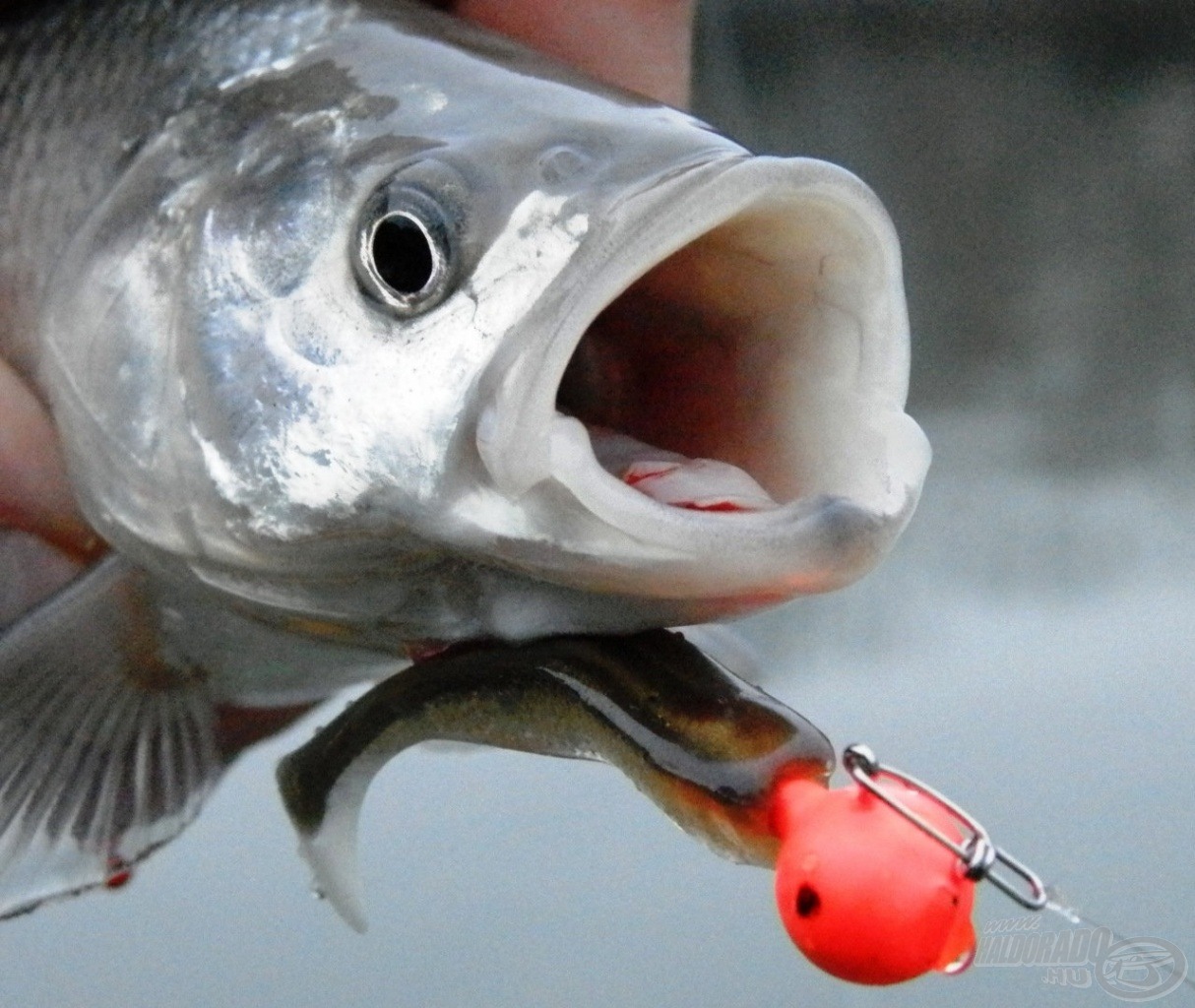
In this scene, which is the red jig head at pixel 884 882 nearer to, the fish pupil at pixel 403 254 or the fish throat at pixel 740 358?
the fish throat at pixel 740 358

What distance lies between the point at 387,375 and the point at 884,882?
37 centimetres

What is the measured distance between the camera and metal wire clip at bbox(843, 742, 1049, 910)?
2.04 feet

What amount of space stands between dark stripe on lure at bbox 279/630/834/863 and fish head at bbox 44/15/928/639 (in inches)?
1.0

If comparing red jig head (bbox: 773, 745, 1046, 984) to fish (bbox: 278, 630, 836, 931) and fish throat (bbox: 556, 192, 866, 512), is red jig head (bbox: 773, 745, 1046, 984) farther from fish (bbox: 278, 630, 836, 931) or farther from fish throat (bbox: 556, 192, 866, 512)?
fish throat (bbox: 556, 192, 866, 512)

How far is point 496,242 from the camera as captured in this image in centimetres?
81

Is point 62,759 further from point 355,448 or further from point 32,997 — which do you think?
point 355,448

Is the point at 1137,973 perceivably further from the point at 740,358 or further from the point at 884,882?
the point at 740,358

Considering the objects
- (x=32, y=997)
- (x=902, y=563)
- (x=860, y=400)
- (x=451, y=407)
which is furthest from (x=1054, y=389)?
(x=32, y=997)

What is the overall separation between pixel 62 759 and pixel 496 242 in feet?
1.61

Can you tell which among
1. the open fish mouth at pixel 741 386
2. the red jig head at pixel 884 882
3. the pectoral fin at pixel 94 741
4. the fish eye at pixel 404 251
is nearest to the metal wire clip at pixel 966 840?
the red jig head at pixel 884 882

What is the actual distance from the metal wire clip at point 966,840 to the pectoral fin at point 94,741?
469 mm

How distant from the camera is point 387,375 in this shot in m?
0.83

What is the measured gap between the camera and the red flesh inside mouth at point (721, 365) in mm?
829


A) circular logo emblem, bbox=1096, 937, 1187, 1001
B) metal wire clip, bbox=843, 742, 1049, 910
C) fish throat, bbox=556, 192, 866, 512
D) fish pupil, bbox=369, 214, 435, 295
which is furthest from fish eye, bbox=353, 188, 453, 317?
circular logo emblem, bbox=1096, 937, 1187, 1001
